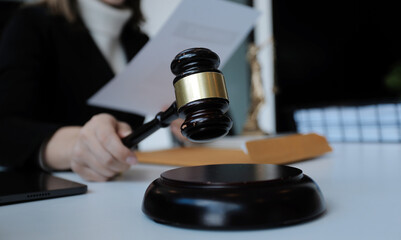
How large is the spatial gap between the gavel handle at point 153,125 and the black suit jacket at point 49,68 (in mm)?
568

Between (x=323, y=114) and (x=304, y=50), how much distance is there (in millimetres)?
1155

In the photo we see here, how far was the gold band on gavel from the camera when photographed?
1.19ft

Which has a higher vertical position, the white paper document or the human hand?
the white paper document

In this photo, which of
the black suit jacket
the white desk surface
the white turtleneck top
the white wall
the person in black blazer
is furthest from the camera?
the white wall

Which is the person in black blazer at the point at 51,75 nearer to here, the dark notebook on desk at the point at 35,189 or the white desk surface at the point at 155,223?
the dark notebook on desk at the point at 35,189

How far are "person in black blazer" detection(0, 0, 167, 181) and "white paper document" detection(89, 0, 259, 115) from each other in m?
0.15

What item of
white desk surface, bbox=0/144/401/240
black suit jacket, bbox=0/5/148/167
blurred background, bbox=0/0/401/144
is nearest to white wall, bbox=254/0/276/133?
blurred background, bbox=0/0/401/144

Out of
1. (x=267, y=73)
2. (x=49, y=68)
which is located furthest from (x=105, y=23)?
(x=267, y=73)

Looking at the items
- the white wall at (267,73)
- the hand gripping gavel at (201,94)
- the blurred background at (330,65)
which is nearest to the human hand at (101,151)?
the hand gripping gavel at (201,94)

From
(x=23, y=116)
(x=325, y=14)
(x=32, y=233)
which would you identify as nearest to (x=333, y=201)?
(x=32, y=233)

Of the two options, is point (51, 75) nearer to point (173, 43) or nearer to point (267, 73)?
point (173, 43)

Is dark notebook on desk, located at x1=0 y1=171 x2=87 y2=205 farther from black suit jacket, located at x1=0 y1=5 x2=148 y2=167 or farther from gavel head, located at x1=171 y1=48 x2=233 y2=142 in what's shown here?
black suit jacket, located at x1=0 y1=5 x2=148 y2=167

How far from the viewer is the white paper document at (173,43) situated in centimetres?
56

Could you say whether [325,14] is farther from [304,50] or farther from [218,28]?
[218,28]
